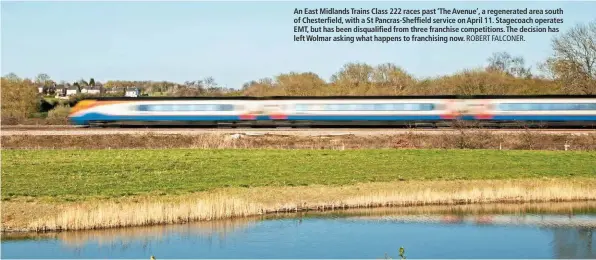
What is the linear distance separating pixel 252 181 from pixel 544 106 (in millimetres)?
27900

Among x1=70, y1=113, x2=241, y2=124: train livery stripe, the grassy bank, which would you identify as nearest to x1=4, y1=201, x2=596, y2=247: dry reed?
the grassy bank

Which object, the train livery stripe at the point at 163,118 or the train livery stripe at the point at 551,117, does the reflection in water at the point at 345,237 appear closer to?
the train livery stripe at the point at 551,117

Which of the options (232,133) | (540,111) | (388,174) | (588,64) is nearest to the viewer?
(388,174)

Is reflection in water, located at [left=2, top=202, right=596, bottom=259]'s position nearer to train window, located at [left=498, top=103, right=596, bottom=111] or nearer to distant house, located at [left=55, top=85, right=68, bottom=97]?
→ train window, located at [left=498, top=103, right=596, bottom=111]

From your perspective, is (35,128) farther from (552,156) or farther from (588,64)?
(588,64)

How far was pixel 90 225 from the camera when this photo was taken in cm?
2233

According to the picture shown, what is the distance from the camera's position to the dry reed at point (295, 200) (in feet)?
74.4

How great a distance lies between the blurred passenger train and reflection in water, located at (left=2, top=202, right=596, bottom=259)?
84.3 feet

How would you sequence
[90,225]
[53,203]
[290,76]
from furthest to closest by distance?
[290,76] → [53,203] → [90,225]

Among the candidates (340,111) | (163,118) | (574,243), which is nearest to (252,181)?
(574,243)

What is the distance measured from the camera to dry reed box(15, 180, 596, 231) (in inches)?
893

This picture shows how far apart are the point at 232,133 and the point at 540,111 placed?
798 inches

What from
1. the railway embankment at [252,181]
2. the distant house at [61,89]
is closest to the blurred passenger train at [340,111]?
the railway embankment at [252,181]

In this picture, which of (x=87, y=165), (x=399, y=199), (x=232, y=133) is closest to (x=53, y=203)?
(x=87, y=165)
